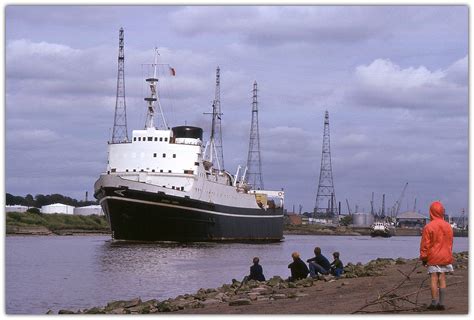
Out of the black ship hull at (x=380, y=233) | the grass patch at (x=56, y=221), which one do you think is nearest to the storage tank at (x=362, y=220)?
the black ship hull at (x=380, y=233)

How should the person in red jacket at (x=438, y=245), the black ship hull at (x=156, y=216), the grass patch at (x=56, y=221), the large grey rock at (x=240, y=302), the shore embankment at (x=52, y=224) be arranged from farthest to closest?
the grass patch at (x=56, y=221) < the shore embankment at (x=52, y=224) < the black ship hull at (x=156, y=216) < the large grey rock at (x=240, y=302) < the person in red jacket at (x=438, y=245)

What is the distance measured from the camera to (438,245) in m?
10.7

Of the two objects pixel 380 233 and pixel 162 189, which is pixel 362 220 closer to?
pixel 380 233

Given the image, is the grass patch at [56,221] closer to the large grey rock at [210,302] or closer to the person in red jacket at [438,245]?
the large grey rock at [210,302]

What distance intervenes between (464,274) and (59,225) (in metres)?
76.5

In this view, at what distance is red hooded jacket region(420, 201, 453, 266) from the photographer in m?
10.6

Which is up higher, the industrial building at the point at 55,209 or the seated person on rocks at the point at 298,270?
the industrial building at the point at 55,209

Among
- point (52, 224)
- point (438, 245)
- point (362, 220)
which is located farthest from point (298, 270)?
point (362, 220)

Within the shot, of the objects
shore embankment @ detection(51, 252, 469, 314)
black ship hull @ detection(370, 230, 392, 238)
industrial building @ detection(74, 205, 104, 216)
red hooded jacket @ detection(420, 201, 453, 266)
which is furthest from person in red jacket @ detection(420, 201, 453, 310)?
black ship hull @ detection(370, 230, 392, 238)

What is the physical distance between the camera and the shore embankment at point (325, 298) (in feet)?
38.8

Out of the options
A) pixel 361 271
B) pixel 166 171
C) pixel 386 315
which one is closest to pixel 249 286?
pixel 361 271

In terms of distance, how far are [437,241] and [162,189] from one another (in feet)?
125

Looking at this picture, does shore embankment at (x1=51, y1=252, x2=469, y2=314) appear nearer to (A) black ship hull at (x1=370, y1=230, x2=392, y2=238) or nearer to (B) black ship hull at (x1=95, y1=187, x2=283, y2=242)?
(B) black ship hull at (x1=95, y1=187, x2=283, y2=242)

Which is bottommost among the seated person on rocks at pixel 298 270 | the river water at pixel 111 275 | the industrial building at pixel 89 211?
the river water at pixel 111 275
